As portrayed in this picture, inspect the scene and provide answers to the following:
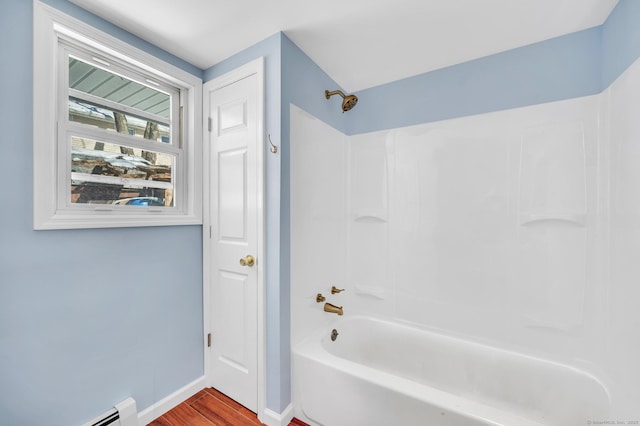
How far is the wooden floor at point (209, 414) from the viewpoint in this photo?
5.33 ft

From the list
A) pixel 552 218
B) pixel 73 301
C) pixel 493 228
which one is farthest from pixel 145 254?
pixel 552 218

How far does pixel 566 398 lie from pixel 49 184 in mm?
2966

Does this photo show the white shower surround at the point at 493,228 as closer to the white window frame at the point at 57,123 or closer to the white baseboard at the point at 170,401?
the white baseboard at the point at 170,401

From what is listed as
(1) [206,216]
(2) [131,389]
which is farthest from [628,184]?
(2) [131,389]

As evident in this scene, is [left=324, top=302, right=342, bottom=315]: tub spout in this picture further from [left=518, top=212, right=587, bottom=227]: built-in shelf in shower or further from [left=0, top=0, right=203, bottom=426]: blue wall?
[left=518, top=212, right=587, bottom=227]: built-in shelf in shower

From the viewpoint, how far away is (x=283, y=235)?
162 cm

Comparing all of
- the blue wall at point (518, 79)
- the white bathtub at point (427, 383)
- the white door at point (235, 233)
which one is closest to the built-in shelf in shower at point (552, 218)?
the blue wall at point (518, 79)

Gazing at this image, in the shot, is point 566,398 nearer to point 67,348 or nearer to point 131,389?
point 131,389

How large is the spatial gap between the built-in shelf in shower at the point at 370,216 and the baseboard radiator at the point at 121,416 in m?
1.90

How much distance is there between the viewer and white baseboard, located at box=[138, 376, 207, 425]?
1.61m

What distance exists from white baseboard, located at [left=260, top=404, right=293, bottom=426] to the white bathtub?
60 mm

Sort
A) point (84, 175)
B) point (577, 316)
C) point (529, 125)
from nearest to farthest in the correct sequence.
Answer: point (84, 175)
point (577, 316)
point (529, 125)

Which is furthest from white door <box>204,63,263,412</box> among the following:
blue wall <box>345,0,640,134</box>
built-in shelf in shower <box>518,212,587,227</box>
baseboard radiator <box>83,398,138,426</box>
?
built-in shelf in shower <box>518,212,587,227</box>

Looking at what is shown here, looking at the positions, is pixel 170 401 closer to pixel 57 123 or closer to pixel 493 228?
pixel 57 123
